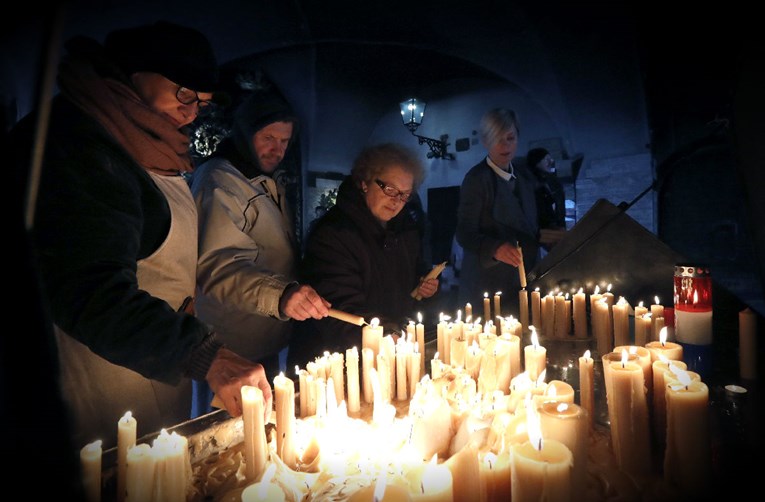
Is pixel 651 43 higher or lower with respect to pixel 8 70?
higher

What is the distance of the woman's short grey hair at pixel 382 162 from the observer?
264cm

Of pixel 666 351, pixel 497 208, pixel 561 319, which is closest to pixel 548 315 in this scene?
pixel 561 319

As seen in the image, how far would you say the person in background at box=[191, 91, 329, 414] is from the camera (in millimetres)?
2020

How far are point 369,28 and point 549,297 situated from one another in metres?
7.28

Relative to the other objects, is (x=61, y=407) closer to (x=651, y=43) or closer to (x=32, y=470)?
(x=32, y=470)

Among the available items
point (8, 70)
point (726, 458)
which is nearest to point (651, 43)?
point (726, 458)

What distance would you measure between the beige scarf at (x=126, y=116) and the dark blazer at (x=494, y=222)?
7.93ft

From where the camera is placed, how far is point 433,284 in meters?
2.77

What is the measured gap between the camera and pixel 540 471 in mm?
755

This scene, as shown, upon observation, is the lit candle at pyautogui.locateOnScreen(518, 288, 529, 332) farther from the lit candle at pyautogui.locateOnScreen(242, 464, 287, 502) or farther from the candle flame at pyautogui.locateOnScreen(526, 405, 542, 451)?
the lit candle at pyautogui.locateOnScreen(242, 464, 287, 502)

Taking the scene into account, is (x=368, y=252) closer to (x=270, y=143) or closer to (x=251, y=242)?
(x=251, y=242)

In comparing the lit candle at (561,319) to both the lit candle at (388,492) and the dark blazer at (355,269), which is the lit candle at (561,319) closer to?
the dark blazer at (355,269)

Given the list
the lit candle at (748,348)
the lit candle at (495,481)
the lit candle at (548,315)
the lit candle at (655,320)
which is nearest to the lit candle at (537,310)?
the lit candle at (548,315)

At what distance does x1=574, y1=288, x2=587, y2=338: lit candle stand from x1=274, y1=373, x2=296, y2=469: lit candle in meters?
1.72
